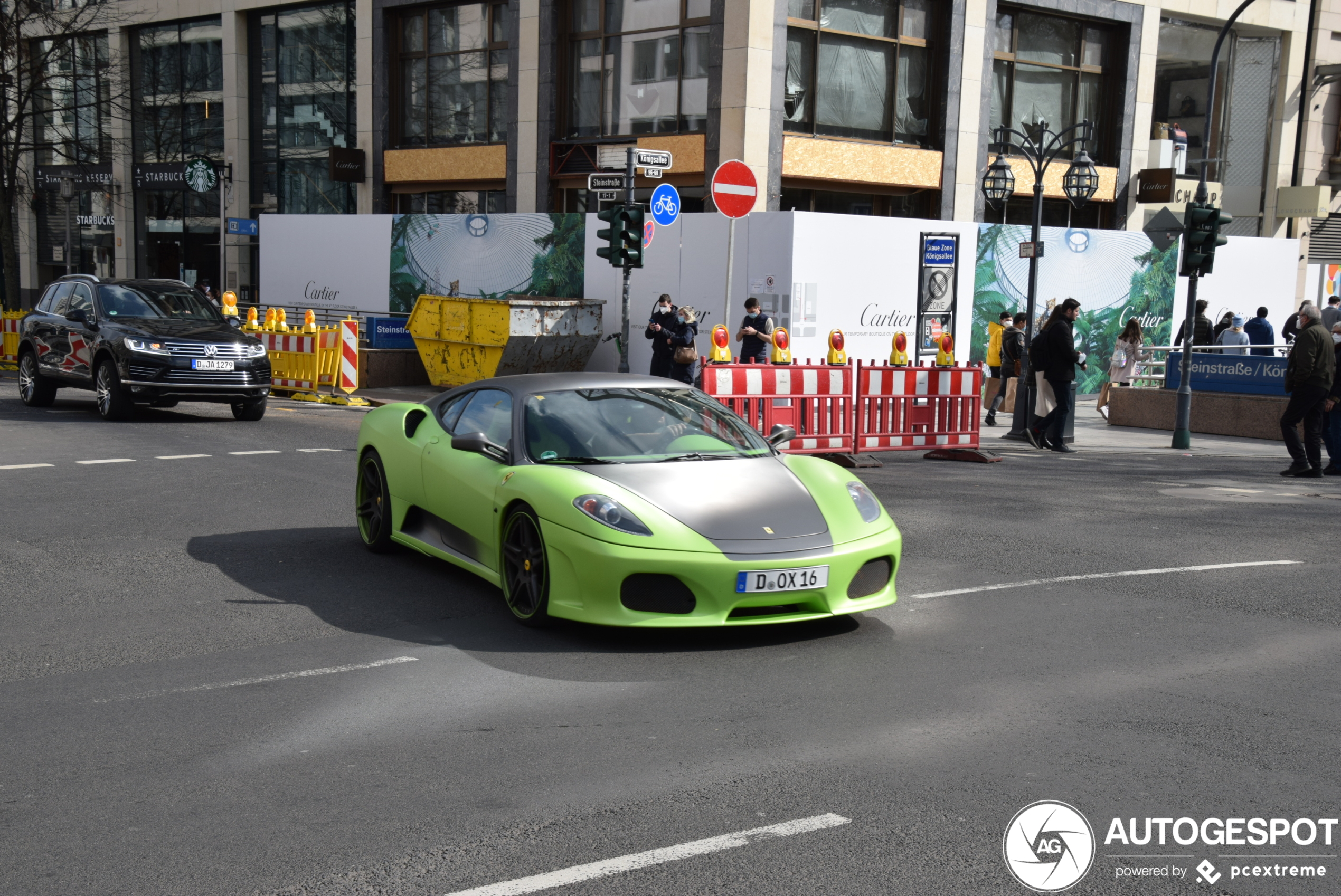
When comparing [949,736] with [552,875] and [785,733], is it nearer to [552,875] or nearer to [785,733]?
[785,733]

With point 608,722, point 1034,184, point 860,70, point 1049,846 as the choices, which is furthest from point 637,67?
point 1049,846

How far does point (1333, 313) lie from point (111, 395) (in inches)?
838

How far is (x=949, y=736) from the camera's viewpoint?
5242 millimetres

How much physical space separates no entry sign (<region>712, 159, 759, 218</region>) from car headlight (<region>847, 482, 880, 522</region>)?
966cm

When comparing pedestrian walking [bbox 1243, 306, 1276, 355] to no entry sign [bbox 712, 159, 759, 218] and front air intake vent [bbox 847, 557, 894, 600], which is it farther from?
front air intake vent [bbox 847, 557, 894, 600]

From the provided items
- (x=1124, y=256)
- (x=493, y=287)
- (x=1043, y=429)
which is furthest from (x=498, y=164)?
(x=1043, y=429)

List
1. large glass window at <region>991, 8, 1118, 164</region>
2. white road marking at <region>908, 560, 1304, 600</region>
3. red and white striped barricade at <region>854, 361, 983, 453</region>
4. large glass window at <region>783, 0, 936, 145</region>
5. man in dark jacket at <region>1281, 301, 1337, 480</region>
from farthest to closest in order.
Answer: large glass window at <region>991, 8, 1118, 164</region>, large glass window at <region>783, 0, 936, 145</region>, red and white striped barricade at <region>854, 361, 983, 453</region>, man in dark jacket at <region>1281, 301, 1337, 480</region>, white road marking at <region>908, 560, 1304, 600</region>

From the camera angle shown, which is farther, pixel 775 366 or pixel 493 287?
pixel 493 287

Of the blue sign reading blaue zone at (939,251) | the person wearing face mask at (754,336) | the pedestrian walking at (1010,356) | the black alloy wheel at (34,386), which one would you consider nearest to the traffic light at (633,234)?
the person wearing face mask at (754,336)

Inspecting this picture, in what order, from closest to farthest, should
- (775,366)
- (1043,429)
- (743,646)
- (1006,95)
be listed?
1. (743,646)
2. (775,366)
3. (1043,429)
4. (1006,95)

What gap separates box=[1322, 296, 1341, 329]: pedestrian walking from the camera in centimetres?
2442

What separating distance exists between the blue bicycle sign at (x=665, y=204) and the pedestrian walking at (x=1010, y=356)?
18.2 ft

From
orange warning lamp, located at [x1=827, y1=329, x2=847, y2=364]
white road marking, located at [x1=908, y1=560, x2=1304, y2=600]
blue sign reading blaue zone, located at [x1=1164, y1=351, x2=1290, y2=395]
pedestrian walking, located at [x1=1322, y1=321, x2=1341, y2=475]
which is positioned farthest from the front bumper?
blue sign reading blaue zone, located at [x1=1164, y1=351, x2=1290, y2=395]

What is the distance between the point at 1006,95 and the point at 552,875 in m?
29.3
